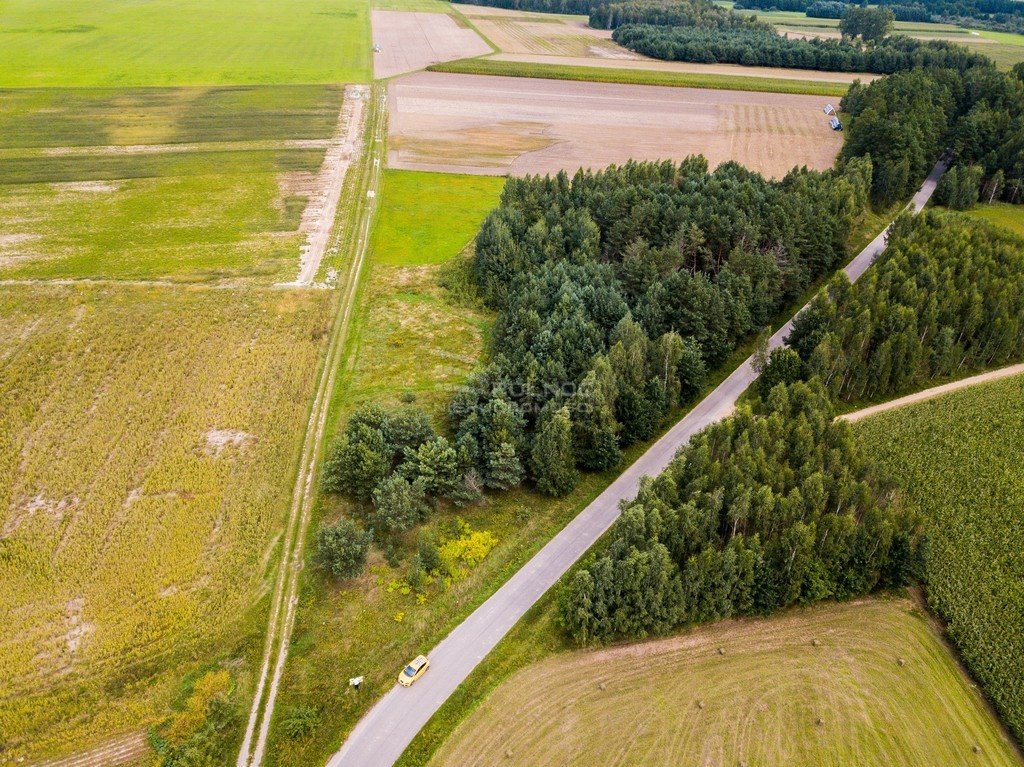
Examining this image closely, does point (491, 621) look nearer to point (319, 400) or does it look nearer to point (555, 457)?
point (555, 457)

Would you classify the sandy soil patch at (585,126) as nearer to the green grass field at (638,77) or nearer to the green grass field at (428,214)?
the green grass field at (638,77)

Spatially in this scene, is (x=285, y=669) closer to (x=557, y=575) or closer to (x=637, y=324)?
(x=557, y=575)

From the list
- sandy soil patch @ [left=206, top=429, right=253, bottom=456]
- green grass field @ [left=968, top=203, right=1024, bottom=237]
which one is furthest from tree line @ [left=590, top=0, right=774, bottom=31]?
sandy soil patch @ [left=206, top=429, right=253, bottom=456]

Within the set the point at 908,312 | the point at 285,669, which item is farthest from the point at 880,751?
the point at 908,312

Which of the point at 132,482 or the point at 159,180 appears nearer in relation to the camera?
the point at 132,482

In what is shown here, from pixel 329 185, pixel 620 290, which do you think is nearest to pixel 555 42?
pixel 329 185

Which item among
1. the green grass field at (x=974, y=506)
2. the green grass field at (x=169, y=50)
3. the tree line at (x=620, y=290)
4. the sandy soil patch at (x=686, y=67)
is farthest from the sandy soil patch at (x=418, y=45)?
the green grass field at (x=974, y=506)

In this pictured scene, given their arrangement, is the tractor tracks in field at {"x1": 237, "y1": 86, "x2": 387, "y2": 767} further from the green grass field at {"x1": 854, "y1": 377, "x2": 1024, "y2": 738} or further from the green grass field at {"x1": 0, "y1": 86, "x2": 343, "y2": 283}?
the green grass field at {"x1": 854, "y1": 377, "x2": 1024, "y2": 738}
